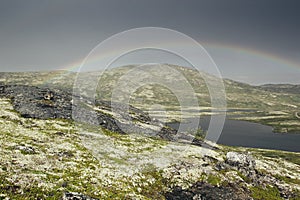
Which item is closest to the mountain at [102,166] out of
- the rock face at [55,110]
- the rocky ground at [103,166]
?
the rocky ground at [103,166]

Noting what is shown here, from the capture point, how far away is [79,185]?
37.3 metres

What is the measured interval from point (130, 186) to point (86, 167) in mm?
8855

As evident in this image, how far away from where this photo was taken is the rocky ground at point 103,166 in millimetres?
36406

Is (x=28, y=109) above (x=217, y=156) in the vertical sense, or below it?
above

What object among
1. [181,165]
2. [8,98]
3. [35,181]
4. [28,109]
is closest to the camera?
[35,181]

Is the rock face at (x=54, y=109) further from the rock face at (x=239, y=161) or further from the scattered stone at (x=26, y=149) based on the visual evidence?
the rock face at (x=239, y=161)

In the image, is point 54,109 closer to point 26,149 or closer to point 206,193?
point 26,149

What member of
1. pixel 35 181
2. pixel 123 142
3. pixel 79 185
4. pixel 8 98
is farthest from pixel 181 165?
pixel 8 98

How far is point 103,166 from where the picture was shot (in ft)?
156

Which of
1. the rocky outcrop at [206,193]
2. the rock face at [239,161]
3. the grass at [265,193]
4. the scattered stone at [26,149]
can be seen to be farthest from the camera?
the rock face at [239,161]

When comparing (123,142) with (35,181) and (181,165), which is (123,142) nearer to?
(181,165)

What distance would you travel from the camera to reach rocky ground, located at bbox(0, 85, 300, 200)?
36.4m

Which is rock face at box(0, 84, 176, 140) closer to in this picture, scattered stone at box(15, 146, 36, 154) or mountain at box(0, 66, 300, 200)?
mountain at box(0, 66, 300, 200)

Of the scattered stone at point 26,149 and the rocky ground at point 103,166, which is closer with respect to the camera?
the rocky ground at point 103,166
